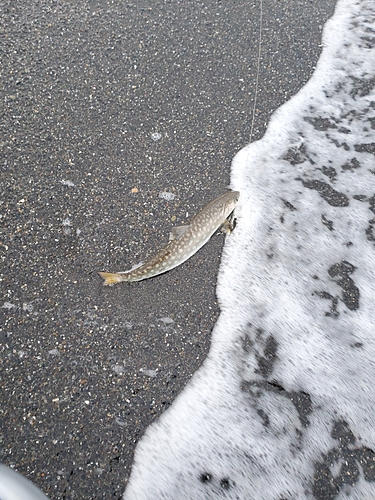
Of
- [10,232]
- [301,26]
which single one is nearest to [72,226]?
[10,232]

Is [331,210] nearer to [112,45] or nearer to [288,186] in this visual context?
[288,186]

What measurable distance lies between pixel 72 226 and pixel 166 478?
2.11 m

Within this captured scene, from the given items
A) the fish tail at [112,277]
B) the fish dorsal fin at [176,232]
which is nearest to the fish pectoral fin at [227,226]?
the fish dorsal fin at [176,232]

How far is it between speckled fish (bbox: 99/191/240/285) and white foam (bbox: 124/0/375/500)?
0.32 m

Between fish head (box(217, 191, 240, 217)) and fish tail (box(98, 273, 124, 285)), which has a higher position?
fish head (box(217, 191, 240, 217))

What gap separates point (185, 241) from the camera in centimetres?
390

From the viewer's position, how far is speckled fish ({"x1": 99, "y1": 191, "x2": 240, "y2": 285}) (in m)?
3.78

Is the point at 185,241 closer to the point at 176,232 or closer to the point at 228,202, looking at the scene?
the point at 176,232

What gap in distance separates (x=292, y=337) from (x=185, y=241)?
1163mm

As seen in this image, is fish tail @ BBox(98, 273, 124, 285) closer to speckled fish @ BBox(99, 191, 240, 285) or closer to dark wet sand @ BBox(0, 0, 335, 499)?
speckled fish @ BBox(99, 191, 240, 285)

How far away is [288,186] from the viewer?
479cm

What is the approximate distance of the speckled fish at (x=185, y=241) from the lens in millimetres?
3781

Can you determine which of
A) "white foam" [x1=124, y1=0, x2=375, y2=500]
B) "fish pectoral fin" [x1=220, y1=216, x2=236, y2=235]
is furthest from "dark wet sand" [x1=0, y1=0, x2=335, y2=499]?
"white foam" [x1=124, y1=0, x2=375, y2=500]

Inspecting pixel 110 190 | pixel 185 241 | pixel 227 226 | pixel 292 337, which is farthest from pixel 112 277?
pixel 292 337
